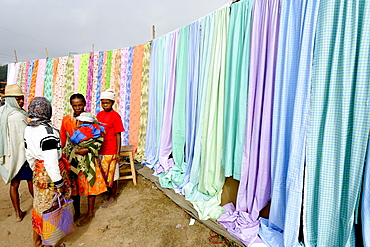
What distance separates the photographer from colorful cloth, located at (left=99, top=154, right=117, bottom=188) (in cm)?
294

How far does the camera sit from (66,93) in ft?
20.8

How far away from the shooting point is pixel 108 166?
299 centimetres

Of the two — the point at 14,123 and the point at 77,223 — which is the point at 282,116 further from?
the point at 14,123

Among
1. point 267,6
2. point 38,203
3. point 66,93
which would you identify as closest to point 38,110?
point 38,203

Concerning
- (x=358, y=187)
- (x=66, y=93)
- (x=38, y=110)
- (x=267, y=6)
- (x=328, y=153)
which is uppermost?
(x=267, y=6)

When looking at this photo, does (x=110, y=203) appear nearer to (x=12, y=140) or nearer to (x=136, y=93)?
(x=12, y=140)

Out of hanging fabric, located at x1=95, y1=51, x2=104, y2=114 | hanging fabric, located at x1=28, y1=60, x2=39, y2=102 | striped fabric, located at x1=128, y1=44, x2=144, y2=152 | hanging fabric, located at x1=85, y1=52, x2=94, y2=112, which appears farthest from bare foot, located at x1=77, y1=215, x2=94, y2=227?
hanging fabric, located at x1=28, y1=60, x2=39, y2=102

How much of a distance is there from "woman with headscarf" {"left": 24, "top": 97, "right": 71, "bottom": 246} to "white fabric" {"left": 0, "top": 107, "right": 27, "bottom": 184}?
A: 0.89m

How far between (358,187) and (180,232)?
1.87 meters

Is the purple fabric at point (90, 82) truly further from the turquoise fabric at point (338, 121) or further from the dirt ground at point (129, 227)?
the turquoise fabric at point (338, 121)

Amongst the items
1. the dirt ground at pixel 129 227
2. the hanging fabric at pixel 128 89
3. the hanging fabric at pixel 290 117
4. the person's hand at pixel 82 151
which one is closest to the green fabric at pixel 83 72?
the hanging fabric at pixel 128 89

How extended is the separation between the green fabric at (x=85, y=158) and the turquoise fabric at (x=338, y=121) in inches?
92.9

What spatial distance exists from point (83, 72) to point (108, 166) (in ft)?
13.3

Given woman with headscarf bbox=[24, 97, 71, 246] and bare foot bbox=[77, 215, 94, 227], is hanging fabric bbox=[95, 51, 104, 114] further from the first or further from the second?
woman with headscarf bbox=[24, 97, 71, 246]
